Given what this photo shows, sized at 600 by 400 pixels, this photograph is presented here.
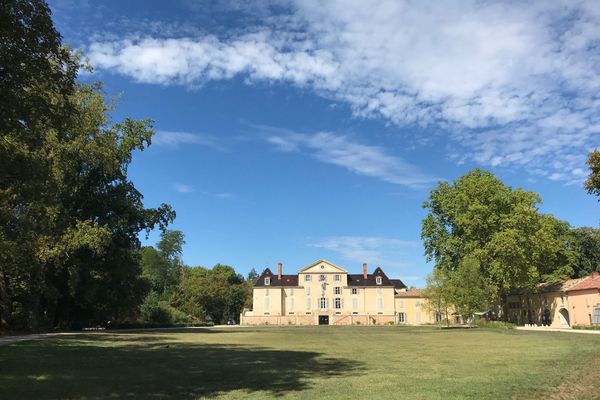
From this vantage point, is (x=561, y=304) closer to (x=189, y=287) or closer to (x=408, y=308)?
(x=408, y=308)

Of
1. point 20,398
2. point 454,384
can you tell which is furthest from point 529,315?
point 20,398

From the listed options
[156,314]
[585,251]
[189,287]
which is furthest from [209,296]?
[585,251]

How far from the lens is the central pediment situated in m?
104

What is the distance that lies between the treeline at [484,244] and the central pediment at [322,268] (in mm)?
37948

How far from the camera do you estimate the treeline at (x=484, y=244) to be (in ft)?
181

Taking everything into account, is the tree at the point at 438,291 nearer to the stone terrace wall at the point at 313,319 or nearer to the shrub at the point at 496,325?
the shrub at the point at 496,325

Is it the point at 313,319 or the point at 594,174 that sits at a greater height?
the point at 594,174

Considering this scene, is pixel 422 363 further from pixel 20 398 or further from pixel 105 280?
pixel 105 280

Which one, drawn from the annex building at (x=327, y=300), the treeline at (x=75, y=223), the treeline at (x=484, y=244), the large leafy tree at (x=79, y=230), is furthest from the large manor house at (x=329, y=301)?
the large leafy tree at (x=79, y=230)

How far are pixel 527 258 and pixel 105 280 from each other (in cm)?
4365

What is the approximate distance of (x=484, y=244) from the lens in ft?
197

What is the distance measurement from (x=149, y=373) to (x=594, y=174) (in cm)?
1952

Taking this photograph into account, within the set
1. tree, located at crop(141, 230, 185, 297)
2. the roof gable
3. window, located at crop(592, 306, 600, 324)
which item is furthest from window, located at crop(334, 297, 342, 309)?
window, located at crop(592, 306, 600, 324)

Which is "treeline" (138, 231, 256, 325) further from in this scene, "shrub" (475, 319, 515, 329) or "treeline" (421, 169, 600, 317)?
"shrub" (475, 319, 515, 329)
